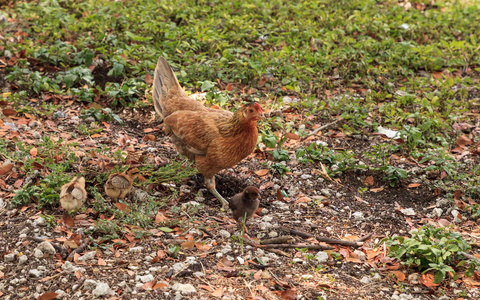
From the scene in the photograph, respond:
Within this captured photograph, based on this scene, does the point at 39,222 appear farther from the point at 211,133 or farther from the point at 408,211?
the point at 408,211

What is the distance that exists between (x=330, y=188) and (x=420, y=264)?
1.61 metres

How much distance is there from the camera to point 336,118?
697cm

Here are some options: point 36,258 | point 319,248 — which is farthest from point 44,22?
point 319,248

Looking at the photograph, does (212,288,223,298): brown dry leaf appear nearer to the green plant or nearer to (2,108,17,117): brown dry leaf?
the green plant

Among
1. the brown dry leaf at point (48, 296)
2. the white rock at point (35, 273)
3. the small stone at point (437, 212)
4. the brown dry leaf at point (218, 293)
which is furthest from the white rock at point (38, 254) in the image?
the small stone at point (437, 212)

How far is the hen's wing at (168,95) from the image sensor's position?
5.88 metres

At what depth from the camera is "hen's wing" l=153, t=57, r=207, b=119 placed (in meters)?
5.88

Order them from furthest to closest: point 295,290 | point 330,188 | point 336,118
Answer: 1. point 336,118
2. point 330,188
3. point 295,290

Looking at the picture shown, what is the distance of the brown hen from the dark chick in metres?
0.50

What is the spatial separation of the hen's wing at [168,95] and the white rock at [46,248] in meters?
2.22

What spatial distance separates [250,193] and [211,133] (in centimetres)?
86

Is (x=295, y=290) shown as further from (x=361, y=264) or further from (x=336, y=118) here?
(x=336, y=118)

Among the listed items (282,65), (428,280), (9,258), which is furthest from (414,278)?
(282,65)

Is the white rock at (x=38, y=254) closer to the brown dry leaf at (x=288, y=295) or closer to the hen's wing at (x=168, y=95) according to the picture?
the brown dry leaf at (x=288, y=295)
